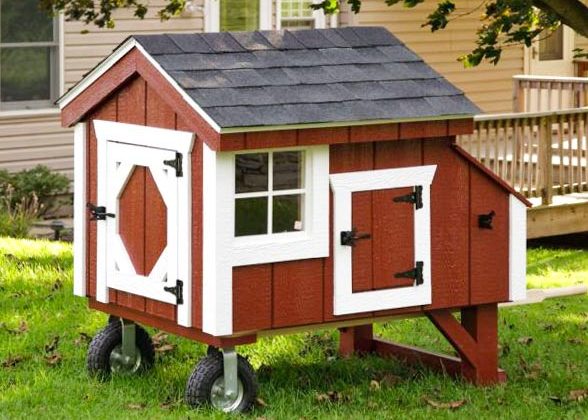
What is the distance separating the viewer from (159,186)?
7707 millimetres

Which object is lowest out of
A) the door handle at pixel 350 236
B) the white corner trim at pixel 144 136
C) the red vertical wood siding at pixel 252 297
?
the red vertical wood siding at pixel 252 297

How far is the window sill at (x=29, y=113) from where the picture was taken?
1739cm

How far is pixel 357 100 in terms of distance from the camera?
25.5 feet

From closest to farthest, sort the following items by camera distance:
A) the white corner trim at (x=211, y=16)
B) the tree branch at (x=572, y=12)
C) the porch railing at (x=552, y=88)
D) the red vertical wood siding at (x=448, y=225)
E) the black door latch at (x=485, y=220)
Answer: the red vertical wood siding at (x=448, y=225)
the black door latch at (x=485, y=220)
the tree branch at (x=572, y=12)
the porch railing at (x=552, y=88)
the white corner trim at (x=211, y=16)

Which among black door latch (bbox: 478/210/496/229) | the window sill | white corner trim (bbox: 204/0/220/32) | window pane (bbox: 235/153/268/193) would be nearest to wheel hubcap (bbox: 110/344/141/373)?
window pane (bbox: 235/153/268/193)

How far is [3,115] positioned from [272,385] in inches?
383

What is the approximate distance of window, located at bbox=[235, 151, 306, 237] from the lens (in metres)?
7.56

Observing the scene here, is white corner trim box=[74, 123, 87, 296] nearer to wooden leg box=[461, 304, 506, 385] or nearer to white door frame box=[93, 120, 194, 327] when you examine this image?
white door frame box=[93, 120, 194, 327]

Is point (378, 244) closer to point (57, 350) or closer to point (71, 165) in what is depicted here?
point (57, 350)

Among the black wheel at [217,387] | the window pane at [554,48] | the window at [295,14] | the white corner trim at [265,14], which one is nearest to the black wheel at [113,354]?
the black wheel at [217,387]

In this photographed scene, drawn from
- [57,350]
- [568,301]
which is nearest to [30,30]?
[568,301]

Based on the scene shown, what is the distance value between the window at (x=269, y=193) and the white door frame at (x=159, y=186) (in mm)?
250

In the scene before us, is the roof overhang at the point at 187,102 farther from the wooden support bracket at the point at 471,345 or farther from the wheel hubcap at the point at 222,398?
the wheel hubcap at the point at 222,398

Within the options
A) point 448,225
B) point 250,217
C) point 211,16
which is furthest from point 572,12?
point 211,16
